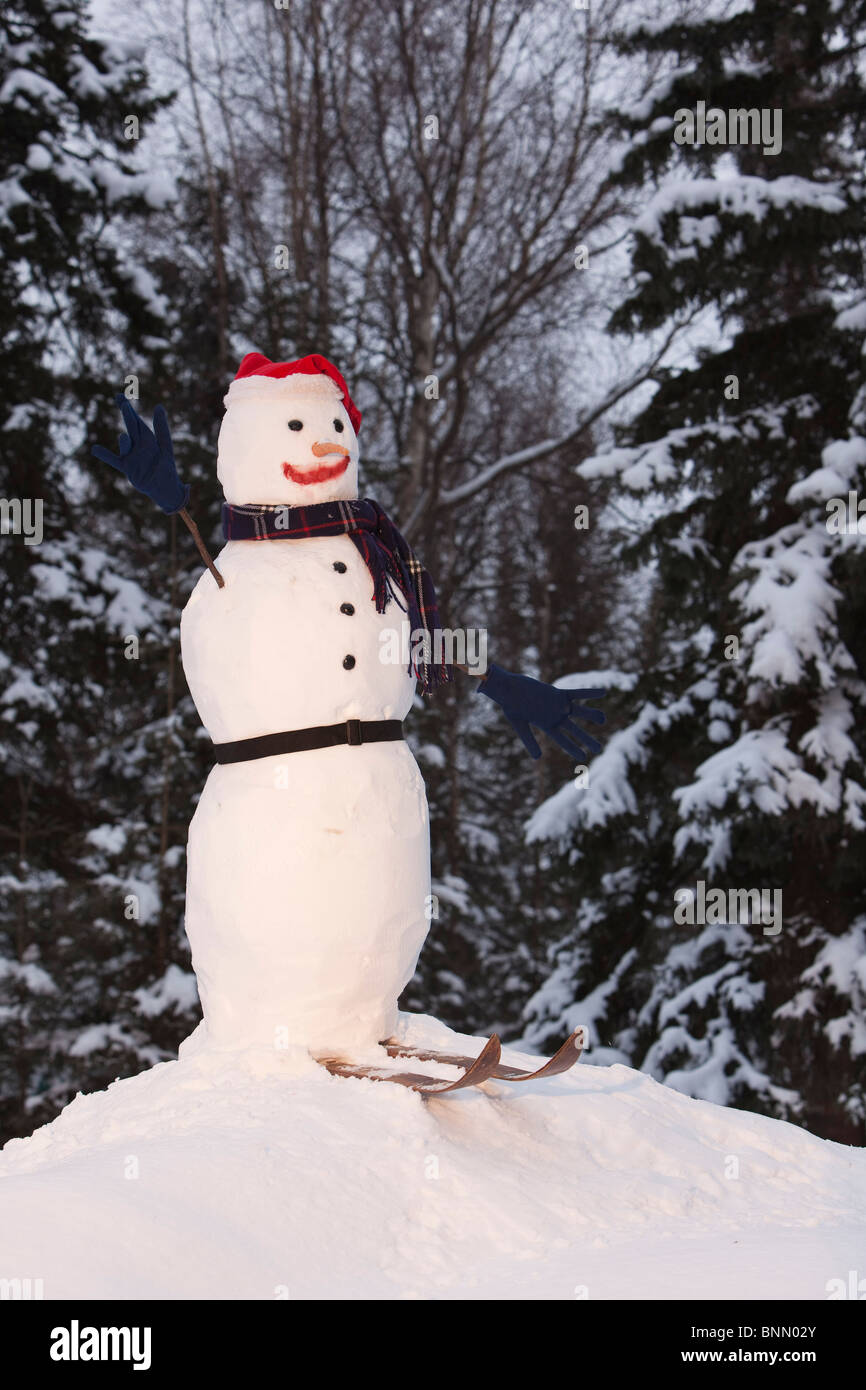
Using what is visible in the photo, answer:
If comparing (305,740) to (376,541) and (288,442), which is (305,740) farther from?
(288,442)

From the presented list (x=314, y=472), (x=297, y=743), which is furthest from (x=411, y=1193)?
(x=314, y=472)

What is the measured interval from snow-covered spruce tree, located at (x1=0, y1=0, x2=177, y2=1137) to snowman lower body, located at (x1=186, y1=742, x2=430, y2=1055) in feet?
15.1

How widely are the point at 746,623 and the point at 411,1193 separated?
4757mm

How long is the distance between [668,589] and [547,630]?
23.1ft

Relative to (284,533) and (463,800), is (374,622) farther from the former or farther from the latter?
(463,800)

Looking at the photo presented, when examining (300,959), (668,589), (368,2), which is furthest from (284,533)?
(368,2)

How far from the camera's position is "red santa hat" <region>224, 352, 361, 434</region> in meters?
4.33

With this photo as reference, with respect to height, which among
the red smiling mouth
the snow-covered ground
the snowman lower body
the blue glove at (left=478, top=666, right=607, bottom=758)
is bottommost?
the snow-covered ground

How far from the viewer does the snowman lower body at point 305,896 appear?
4031 mm

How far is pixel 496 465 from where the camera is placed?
12047mm

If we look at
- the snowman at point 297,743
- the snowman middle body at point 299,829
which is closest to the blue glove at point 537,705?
the snowman at point 297,743

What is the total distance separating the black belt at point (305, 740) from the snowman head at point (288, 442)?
70cm

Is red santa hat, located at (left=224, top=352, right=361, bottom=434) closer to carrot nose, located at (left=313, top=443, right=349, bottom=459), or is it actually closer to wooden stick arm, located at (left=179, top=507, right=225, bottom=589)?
carrot nose, located at (left=313, top=443, right=349, bottom=459)

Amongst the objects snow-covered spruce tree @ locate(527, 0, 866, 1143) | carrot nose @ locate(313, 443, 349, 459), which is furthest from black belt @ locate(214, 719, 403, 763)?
snow-covered spruce tree @ locate(527, 0, 866, 1143)
